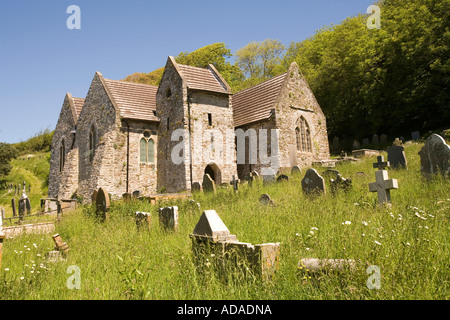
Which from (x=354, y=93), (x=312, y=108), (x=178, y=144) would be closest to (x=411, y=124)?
(x=354, y=93)

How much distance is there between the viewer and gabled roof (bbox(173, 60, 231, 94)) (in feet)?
71.4

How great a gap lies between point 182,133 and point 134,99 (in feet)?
19.3

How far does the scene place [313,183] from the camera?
928 centimetres

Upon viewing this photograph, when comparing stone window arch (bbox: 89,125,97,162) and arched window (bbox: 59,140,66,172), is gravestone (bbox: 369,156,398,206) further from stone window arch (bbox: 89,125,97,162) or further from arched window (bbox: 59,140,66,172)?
arched window (bbox: 59,140,66,172)

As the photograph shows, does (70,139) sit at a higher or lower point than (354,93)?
lower

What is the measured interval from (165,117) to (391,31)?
2320 centimetres

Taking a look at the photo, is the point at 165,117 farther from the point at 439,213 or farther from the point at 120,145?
the point at 439,213

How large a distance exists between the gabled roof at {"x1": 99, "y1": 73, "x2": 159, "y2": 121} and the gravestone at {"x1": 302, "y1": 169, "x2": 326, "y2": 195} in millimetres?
15715

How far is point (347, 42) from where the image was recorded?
34.4 meters

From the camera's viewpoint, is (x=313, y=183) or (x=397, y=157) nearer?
(x=313, y=183)

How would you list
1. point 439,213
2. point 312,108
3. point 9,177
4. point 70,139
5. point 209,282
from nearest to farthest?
point 209,282 → point 439,213 → point 312,108 → point 70,139 → point 9,177

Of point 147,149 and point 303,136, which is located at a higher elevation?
point 303,136

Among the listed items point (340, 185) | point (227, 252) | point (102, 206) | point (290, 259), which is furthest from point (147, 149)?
point (290, 259)

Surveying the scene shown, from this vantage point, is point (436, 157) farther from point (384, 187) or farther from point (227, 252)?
point (227, 252)
